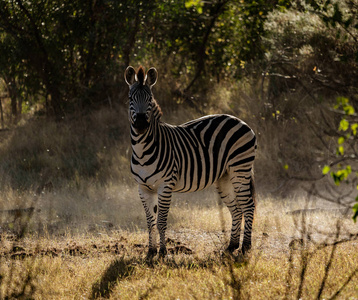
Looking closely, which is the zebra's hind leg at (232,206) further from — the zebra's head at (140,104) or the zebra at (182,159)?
the zebra's head at (140,104)

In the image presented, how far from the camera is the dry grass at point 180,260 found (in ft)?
17.7

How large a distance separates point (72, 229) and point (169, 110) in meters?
7.87

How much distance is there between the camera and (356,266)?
230 inches

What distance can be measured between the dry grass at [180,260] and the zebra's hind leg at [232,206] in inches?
8.8

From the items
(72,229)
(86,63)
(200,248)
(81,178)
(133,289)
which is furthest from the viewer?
(86,63)

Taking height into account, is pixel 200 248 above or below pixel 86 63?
below

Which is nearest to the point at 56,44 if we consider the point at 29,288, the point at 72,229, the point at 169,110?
the point at 169,110

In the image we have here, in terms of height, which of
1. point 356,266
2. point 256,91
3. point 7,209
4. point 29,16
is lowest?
point 7,209

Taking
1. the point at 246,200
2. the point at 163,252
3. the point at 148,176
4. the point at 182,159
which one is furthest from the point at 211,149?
the point at 163,252

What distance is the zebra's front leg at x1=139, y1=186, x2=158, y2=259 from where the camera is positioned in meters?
7.00

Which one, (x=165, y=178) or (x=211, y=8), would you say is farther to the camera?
(x=211, y=8)

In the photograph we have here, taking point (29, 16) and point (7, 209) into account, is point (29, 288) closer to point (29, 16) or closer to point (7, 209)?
point (7, 209)

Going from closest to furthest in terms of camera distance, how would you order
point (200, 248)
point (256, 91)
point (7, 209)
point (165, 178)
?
point (165, 178) < point (200, 248) < point (7, 209) < point (256, 91)

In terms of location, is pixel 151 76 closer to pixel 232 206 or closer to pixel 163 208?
pixel 163 208
